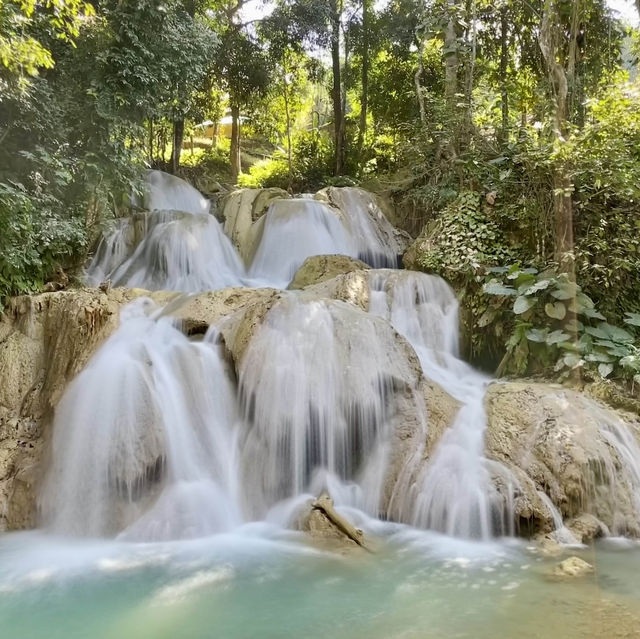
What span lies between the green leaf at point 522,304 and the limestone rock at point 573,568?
3.98 metres

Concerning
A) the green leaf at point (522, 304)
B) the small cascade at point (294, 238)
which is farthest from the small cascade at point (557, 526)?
the small cascade at point (294, 238)

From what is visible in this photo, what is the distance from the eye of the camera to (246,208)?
42.6ft

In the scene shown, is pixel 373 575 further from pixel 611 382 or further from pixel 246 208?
pixel 246 208

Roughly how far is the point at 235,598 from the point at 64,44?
32.2ft

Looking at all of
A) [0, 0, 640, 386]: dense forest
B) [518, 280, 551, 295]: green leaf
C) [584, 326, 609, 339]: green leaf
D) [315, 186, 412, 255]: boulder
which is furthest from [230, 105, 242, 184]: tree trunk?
[584, 326, 609, 339]: green leaf

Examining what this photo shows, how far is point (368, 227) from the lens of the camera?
12.6 meters

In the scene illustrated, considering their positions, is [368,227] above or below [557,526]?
above

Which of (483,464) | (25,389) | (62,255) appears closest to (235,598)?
(483,464)

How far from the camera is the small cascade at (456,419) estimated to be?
507 cm

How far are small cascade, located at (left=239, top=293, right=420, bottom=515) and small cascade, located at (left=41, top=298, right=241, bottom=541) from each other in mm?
376

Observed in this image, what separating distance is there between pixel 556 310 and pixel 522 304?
18.3 inches

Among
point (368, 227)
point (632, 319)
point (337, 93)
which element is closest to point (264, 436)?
point (632, 319)

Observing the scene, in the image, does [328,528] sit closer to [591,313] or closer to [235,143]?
[591,313]

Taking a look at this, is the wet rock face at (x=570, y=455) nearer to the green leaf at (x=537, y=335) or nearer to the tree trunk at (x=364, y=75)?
the green leaf at (x=537, y=335)
